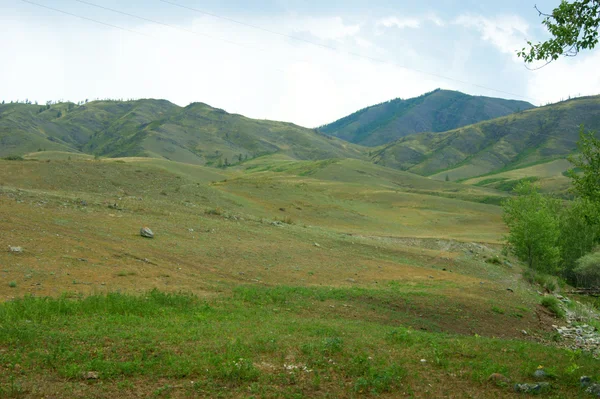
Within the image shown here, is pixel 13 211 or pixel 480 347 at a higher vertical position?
pixel 13 211

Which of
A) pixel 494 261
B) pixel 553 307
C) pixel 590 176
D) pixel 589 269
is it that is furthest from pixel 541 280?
pixel 590 176

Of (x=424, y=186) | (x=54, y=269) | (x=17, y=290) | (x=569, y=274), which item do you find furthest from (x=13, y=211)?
(x=424, y=186)

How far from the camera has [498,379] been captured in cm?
913

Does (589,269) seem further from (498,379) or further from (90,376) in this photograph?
(90,376)

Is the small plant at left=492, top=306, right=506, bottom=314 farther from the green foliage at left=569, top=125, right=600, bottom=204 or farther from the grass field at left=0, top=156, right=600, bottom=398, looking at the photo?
the green foliage at left=569, top=125, right=600, bottom=204

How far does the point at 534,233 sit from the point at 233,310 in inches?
1228

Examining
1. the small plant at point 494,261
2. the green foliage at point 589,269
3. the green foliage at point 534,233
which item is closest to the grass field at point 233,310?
the small plant at point 494,261

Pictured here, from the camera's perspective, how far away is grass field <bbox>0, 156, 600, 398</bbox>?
27.6 ft

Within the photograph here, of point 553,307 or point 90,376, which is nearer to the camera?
point 90,376

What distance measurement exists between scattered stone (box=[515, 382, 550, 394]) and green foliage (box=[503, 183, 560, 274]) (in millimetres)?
31211

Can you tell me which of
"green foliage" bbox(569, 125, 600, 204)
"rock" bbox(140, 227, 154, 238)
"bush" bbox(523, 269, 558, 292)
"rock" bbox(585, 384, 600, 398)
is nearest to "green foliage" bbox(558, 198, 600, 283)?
"bush" bbox(523, 269, 558, 292)

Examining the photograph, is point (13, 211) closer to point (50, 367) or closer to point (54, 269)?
point (54, 269)

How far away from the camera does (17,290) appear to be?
13320mm

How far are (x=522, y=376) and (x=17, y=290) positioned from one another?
524 inches
